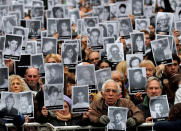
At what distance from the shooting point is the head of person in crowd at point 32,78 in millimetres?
10570

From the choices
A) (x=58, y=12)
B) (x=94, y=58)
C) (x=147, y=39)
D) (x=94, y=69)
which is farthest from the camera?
(x=58, y=12)

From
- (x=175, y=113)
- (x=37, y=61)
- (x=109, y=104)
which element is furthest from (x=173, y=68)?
(x=175, y=113)

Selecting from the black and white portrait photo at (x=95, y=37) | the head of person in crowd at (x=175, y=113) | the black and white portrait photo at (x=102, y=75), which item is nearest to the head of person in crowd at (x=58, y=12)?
the black and white portrait photo at (x=95, y=37)

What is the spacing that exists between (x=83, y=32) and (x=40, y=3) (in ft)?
10.1

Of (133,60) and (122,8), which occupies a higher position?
(122,8)

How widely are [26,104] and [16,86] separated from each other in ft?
3.03

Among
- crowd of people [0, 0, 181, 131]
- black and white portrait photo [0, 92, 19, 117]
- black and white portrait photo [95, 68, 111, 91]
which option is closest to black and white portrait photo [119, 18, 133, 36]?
crowd of people [0, 0, 181, 131]

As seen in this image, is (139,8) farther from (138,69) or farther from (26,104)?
(26,104)

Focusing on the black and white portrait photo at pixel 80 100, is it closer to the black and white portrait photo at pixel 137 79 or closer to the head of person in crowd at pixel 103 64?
the black and white portrait photo at pixel 137 79

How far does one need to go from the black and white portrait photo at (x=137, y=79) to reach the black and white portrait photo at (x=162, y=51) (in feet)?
3.52

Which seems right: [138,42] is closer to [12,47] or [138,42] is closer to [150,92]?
[12,47]

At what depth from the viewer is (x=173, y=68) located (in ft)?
36.0

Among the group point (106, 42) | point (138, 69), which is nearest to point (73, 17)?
point (106, 42)

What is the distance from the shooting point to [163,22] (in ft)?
44.8
